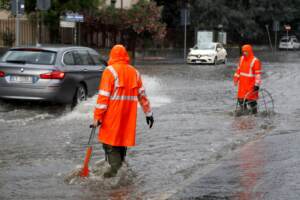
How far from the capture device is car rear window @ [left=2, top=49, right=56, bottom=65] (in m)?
14.7

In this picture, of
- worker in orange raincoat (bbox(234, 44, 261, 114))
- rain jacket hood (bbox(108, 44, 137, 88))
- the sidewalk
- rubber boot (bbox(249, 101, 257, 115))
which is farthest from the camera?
rubber boot (bbox(249, 101, 257, 115))

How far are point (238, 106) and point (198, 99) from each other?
2655 mm

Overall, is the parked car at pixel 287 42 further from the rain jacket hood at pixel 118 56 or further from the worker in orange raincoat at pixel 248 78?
the rain jacket hood at pixel 118 56

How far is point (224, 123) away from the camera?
14062mm

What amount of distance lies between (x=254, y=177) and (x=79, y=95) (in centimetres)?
749

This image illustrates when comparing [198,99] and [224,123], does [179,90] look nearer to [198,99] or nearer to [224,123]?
[198,99]

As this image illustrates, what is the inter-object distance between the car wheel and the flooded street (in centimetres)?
18

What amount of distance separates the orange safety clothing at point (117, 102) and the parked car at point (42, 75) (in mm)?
6532

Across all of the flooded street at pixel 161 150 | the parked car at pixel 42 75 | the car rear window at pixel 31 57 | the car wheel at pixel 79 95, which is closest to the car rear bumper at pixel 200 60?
the flooded street at pixel 161 150

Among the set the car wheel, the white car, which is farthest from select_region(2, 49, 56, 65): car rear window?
the white car

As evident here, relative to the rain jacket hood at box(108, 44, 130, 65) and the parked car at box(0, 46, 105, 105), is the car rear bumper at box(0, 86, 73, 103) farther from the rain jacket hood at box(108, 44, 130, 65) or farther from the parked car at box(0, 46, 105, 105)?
the rain jacket hood at box(108, 44, 130, 65)

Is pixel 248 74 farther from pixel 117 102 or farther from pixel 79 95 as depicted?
pixel 117 102

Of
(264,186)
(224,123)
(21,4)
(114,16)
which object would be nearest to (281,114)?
(224,123)

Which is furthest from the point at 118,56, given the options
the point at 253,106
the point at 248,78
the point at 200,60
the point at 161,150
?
the point at 200,60
